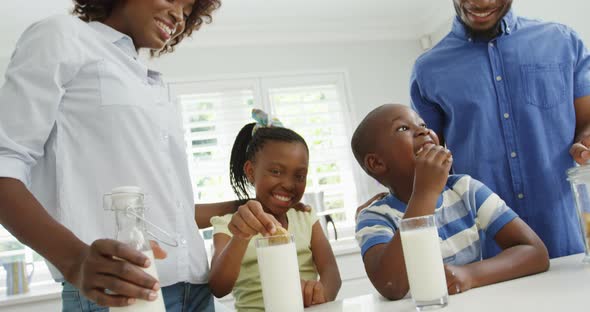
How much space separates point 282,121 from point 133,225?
3.33 metres

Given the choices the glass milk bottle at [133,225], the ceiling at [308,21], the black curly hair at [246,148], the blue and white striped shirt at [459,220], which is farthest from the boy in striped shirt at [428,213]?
the ceiling at [308,21]

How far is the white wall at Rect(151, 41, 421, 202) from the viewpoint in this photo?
3.92m

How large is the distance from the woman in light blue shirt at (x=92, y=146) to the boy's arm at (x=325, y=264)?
0.33 meters

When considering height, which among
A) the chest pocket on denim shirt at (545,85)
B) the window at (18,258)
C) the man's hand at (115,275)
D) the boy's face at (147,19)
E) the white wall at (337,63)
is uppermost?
the white wall at (337,63)

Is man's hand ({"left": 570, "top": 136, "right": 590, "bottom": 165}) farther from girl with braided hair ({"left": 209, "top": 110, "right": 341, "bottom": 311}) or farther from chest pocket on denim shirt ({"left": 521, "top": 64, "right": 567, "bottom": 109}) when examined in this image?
girl with braided hair ({"left": 209, "top": 110, "right": 341, "bottom": 311})

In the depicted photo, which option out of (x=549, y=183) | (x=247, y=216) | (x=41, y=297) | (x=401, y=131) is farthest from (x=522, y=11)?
(x=41, y=297)

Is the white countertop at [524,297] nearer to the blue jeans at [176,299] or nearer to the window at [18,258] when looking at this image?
the blue jeans at [176,299]

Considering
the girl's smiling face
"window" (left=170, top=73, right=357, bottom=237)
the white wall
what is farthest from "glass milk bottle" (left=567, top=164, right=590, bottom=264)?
the white wall

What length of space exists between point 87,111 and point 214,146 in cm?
293

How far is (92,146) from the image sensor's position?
90 cm

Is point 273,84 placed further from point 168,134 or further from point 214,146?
point 168,134

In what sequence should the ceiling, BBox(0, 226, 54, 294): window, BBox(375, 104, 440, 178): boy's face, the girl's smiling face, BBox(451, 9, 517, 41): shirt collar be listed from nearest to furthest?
1. BBox(375, 104, 440, 178): boy's face
2. the girl's smiling face
3. BBox(451, 9, 517, 41): shirt collar
4. BBox(0, 226, 54, 294): window
5. the ceiling

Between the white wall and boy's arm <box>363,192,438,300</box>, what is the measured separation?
3.03m

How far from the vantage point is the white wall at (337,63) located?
12.9 feet
